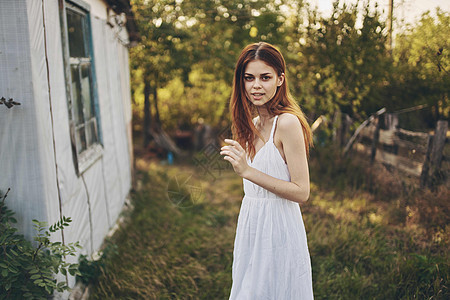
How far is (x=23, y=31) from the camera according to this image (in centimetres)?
248

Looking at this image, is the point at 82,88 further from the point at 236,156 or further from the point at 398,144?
the point at 398,144

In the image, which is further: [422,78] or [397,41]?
[397,41]

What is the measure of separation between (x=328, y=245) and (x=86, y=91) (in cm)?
306

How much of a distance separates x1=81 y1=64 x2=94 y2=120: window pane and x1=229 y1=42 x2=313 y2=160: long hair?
7.49 feet

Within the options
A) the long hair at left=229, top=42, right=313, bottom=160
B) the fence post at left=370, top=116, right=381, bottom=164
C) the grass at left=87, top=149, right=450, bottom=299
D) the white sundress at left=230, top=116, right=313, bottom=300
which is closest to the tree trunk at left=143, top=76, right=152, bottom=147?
the grass at left=87, top=149, right=450, bottom=299

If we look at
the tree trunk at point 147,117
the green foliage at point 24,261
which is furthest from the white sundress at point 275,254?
the tree trunk at point 147,117

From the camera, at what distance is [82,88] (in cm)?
395

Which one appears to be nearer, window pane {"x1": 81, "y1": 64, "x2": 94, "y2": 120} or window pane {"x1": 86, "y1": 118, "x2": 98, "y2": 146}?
window pane {"x1": 81, "y1": 64, "x2": 94, "y2": 120}

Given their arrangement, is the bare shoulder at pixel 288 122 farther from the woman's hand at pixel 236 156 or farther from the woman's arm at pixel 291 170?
the woman's hand at pixel 236 156

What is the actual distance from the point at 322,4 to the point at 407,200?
355 centimetres

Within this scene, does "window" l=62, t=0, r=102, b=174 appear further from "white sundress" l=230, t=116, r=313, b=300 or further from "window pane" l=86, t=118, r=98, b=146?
"white sundress" l=230, t=116, r=313, b=300

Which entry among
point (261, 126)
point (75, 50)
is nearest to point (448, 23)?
point (261, 126)

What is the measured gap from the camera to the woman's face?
6.57 ft

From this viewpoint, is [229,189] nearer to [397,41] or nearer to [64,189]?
[397,41]
